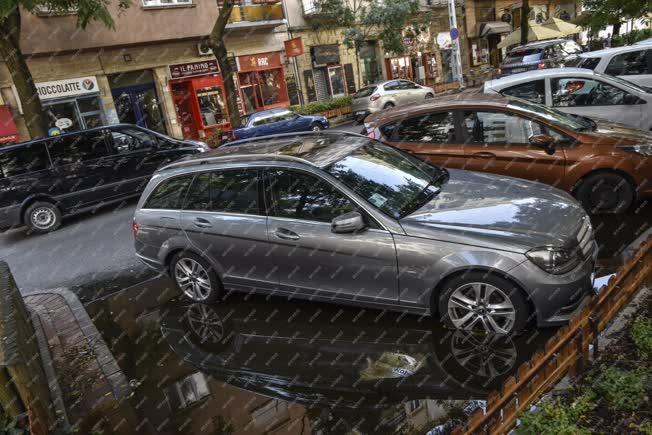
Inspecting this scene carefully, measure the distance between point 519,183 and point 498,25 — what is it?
1436 inches

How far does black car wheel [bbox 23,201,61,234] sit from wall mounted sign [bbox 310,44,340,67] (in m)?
18.0

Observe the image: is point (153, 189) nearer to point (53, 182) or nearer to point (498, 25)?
point (53, 182)

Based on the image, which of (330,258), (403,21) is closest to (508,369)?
(330,258)

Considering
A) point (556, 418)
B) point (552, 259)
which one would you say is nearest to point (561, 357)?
point (556, 418)

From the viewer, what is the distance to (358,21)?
26469 millimetres

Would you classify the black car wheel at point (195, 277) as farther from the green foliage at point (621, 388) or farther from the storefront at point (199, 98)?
the storefront at point (199, 98)

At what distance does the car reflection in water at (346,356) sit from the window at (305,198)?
106 centimetres

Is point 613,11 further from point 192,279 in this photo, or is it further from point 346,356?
point 346,356

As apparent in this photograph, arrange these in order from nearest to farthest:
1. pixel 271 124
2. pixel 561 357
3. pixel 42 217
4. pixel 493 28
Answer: pixel 561 357
pixel 42 217
pixel 271 124
pixel 493 28

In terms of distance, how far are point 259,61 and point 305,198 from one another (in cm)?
2023

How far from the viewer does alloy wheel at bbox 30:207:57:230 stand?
32.2ft

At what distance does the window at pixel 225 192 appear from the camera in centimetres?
486

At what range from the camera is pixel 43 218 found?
996 cm

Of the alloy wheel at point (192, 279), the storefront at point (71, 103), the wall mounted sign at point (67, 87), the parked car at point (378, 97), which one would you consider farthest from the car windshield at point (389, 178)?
the wall mounted sign at point (67, 87)
